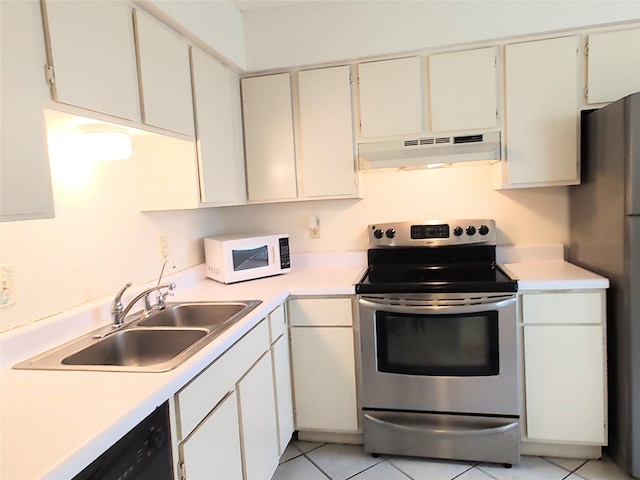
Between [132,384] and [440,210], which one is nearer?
[132,384]

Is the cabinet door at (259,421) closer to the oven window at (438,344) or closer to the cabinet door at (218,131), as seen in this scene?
the oven window at (438,344)

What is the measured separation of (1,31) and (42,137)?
A: 0.27 m

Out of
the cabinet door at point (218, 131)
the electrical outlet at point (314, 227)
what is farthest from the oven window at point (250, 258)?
the electrical outlet at point (314, 227)

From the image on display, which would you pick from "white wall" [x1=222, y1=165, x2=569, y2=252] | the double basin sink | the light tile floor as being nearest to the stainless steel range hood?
"white wall" [x1=222, y1=165, x2=569, y2=252]

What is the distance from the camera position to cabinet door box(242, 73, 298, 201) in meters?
2.52

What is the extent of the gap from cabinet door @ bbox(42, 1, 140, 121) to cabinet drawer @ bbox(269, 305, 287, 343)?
3.48ft

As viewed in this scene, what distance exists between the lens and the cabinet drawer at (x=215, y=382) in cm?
123

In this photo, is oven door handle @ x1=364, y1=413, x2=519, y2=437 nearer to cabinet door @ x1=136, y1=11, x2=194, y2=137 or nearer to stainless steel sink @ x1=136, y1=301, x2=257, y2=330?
stainless steel sink @ x1=136, y1=301, x2=257, y2=330

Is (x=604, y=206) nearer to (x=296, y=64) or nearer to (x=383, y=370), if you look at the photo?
(x=383, y=370)

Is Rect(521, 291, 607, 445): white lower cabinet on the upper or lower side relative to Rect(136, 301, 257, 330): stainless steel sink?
lower

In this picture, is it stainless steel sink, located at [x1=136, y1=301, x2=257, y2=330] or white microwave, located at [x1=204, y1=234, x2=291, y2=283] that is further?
white microwave, located at [x1=204, y1=234, x2=291, y2=283]

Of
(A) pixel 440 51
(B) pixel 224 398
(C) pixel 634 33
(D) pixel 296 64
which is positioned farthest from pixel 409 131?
(B) pixel 224 398

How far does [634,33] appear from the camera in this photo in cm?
211

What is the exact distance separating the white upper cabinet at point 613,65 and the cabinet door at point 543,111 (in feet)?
0.27
